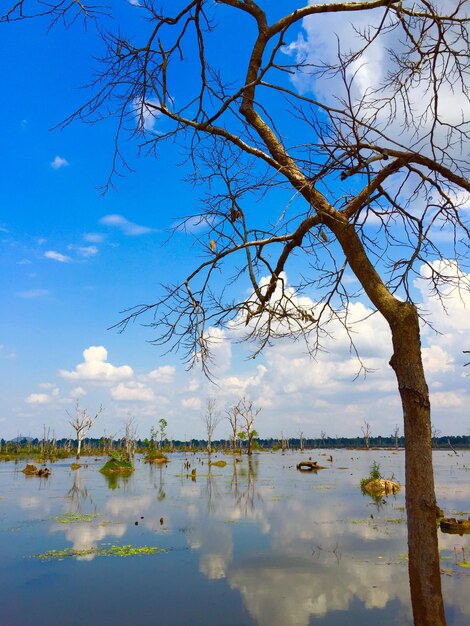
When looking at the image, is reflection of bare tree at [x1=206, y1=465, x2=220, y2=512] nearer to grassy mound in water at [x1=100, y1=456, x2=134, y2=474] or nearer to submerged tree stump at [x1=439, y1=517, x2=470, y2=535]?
submerged tree stump at [x1=439, y1=517, x2=470, y2=535]

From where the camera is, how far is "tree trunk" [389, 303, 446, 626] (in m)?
3.04

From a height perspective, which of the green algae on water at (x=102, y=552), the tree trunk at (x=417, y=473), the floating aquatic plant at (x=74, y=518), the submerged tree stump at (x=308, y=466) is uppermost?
the tree trunk at (x=417, y=473)

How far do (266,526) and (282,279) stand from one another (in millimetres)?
9006

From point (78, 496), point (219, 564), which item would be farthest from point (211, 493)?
point (219, 564)

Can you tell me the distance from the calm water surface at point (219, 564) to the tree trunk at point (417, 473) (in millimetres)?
3161

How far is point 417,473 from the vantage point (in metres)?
3.15

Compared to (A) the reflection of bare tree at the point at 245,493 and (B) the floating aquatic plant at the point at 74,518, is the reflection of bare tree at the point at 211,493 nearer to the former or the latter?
(A) the reflection of bare tree at the point at 245,493

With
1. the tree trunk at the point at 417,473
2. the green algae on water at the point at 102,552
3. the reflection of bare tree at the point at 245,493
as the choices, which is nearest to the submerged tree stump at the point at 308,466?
the reflection of bare tree at the point at 245,493

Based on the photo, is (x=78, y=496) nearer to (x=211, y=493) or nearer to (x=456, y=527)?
(x=211, y=493)

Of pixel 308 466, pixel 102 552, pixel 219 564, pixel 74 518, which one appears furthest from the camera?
pixel 308 466

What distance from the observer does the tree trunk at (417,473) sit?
3.04 meters

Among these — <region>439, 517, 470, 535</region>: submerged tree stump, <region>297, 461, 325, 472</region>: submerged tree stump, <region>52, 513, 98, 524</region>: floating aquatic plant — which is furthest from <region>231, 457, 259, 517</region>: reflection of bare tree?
<region>297, 461, 325, 472</region>: submerged tree stump

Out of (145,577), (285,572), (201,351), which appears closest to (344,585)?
(285,572)

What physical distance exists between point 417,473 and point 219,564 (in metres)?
6.28
